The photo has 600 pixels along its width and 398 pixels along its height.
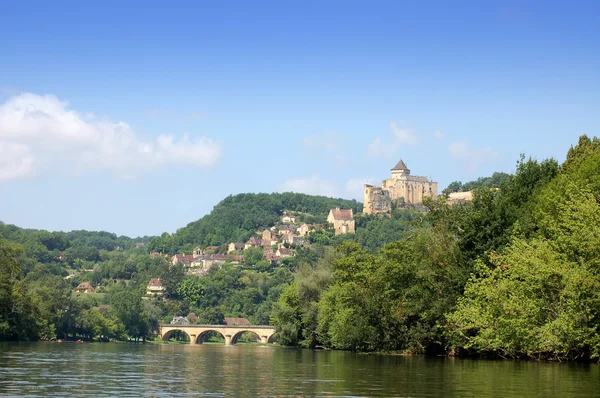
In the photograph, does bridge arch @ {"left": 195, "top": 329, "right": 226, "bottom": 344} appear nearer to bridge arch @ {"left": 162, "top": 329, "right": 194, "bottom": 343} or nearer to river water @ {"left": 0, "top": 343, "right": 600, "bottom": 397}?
bridge arch @ {"left": 162, "top": 329, "right": 194, "bottom": 343}

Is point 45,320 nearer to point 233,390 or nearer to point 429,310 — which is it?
point 429,310

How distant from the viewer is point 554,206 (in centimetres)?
4947

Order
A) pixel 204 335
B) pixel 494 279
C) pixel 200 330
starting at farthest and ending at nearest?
pixel 204 335 → pixel 200 330 → pixel 494 279

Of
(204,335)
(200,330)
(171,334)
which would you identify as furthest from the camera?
(204,335)

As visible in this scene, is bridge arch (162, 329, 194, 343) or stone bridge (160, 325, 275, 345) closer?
bridge arch (162, 329, 194, 343)

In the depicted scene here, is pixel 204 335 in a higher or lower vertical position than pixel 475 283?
lower

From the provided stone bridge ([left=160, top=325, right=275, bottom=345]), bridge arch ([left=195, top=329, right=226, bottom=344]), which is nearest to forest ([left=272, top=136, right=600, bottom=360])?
stone bridge ([left=160, top=325, right=275, bottom=345])

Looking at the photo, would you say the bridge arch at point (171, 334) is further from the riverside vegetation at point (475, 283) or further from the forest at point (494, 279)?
the forest at point (494, 279)

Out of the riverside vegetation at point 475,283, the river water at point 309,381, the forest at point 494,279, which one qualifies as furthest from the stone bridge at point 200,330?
the river water at point 309,381

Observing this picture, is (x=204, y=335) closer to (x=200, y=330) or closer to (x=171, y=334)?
(x=200, y=330)

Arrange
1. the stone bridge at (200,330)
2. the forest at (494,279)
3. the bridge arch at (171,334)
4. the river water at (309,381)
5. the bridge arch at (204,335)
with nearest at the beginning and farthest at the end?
1. the river water at (309,381)
2. the forest at (494,279)
3. the bridge arch at (171,334)
4. the stone bridge at (200,330)
5. the bridge arch at (204,335)

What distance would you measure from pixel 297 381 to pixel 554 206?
885 inches

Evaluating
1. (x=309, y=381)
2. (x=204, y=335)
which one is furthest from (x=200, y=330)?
(x=309, y=381)

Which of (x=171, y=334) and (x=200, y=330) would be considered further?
(x=171, y=334)
